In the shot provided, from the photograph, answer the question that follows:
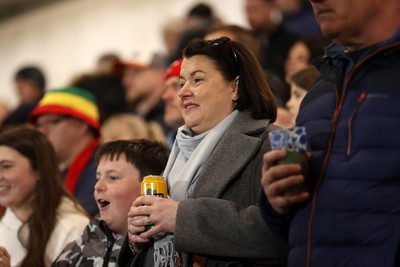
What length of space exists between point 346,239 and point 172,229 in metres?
0.87

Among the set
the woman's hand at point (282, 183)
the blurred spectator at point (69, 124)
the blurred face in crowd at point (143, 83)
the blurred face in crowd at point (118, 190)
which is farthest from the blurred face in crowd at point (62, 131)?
the woman's hand at point (282, 183)

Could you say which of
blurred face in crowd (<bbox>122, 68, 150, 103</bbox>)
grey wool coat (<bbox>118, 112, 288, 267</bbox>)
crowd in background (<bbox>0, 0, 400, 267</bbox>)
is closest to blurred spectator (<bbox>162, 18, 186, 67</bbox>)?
blurred face in crowd (<bbox>122, 68, 150, 103</bbox>)

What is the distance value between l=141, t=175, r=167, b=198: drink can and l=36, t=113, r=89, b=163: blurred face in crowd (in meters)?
2.60

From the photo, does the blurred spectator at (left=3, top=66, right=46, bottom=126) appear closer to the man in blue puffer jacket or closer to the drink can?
the drink can

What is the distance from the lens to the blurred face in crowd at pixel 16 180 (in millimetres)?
5250

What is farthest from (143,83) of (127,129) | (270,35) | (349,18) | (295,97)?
(349,18)

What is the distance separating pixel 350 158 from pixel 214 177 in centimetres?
86

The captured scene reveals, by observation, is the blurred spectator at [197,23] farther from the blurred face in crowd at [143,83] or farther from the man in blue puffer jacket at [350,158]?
the man in blue puffer jacket at [350,158]

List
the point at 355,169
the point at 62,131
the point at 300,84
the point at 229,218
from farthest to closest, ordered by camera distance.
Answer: the point at 62,131 → the point at 300,84 → the point at 229,218 → the point at 355,169

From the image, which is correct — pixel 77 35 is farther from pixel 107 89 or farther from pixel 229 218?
pixel 229 218

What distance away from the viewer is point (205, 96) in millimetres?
4055

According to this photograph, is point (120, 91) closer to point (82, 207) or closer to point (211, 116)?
point (82, 207)

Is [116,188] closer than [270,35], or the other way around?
[116,188]

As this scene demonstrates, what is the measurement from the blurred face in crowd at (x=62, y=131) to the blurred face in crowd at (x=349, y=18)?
3394 mm
